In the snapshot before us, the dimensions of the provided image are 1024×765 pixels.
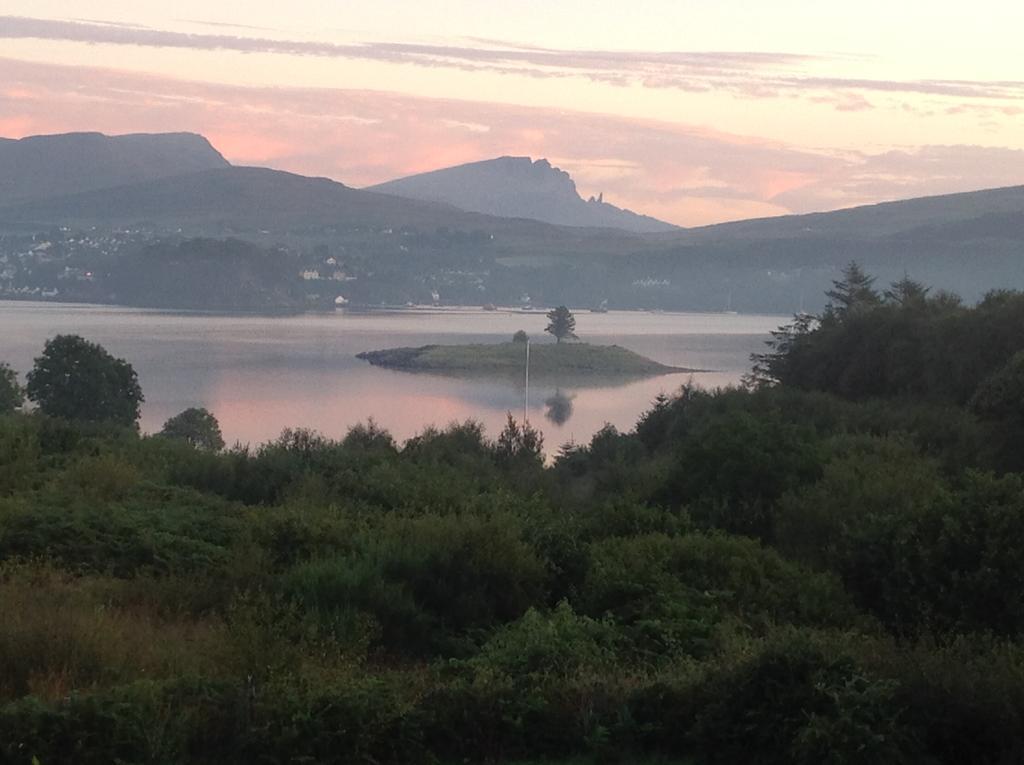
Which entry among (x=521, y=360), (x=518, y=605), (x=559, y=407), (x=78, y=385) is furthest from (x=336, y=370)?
(x=518, y=605)

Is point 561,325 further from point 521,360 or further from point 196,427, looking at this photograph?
point 196,427

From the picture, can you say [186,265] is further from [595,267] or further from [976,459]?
[976,459]

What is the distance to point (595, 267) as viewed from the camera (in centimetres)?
18212

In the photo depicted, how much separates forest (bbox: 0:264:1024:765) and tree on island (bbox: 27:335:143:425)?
19603 mm

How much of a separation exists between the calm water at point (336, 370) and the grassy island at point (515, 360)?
2593mm

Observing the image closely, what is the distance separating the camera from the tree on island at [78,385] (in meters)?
39.0

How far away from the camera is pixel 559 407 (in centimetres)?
6144

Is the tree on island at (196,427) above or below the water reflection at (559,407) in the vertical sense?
above

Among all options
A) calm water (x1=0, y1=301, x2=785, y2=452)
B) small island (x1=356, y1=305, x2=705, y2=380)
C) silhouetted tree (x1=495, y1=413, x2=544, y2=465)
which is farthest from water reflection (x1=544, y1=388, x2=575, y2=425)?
silhouetted tree (x1=495, y1=413, x2=544, y2=465)

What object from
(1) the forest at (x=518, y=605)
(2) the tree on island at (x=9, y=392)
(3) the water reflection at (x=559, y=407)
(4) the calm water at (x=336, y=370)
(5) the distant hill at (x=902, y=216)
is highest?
(5) the distant hill at (x=902, y=216)

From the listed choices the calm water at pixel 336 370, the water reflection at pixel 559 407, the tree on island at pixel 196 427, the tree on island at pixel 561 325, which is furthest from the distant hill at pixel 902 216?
the tree on island at pixel 196 427

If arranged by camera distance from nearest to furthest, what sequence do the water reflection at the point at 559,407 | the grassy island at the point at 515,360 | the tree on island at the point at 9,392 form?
the tree on island at the point at 9,392
the water reflection at the point at 559,407
the grassy island at the point at 515,360

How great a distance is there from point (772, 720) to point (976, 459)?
13.4 metres

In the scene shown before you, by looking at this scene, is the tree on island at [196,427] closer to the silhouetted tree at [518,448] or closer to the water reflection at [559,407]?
the silhouetted tree at [518,448]
